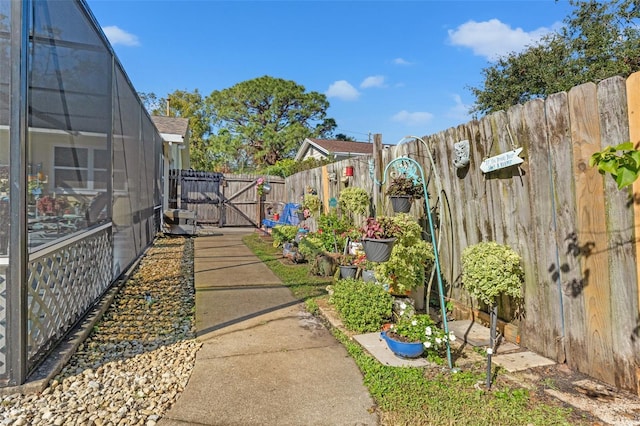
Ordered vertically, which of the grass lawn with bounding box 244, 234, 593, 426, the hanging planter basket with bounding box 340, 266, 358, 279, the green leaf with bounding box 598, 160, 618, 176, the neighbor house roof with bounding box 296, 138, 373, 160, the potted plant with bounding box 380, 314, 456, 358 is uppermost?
the neighbor house roof with bounding box 296, 138, 373, 160

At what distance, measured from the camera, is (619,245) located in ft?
Answer: 6.89

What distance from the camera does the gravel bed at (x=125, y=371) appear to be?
2004mm

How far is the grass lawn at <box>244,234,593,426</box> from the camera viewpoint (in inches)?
75.7

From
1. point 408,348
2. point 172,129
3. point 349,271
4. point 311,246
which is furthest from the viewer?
point 172,129

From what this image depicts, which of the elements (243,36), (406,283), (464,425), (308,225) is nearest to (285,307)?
(406,283)

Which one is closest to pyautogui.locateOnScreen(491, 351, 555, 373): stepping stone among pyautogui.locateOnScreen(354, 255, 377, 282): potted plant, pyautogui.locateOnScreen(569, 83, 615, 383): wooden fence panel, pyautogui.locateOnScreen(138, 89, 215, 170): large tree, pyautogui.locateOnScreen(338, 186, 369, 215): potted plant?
pyautogui.locateOnScreen(569, 83, 615, 383): wooden fence panel

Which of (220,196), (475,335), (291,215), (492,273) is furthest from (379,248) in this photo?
(220,196)

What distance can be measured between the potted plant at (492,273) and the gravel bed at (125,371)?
2.13m

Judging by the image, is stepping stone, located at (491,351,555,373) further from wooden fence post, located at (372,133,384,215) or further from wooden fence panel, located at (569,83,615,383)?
wooden fence post, located at (372,133,384,215)

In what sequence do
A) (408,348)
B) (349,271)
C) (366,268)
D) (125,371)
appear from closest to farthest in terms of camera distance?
(125,371) → (408,348) → (366,268) → (349,271)

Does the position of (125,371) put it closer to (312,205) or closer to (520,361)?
(520,361)

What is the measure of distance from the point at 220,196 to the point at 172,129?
284 centimetres

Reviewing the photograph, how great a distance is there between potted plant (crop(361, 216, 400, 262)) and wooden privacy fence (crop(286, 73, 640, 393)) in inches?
34.2

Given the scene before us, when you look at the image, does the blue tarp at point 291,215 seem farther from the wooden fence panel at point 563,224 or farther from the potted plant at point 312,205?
the wooden fence panel at point 563,224
